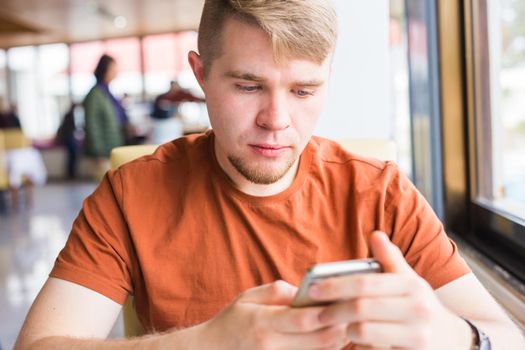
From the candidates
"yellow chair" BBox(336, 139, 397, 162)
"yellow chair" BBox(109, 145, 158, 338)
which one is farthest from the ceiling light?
"yellow chair" BBox(336, 139, 397, 162)

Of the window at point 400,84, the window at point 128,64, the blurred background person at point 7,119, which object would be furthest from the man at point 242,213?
the window at point 128,64

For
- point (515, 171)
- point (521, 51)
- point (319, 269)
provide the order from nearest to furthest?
point (319, 269), point (521, 51), point (515, 171)

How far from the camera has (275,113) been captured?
0.99 meters

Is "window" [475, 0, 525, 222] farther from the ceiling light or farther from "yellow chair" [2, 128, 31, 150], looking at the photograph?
the ceiling light

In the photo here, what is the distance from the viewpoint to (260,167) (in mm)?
1040

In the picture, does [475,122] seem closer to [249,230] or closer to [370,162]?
[370,162]

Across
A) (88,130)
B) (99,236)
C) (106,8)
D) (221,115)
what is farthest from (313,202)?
(106,8)

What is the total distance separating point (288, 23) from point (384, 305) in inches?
21.3

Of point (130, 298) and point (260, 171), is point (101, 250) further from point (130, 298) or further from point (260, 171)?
point (260, 171)

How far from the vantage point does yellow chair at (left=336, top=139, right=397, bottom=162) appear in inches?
54.4

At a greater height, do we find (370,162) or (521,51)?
(521,51)

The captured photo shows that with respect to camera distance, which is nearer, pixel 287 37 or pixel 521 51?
pixel 287 37

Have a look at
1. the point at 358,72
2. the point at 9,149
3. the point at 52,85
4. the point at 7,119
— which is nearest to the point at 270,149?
the point at 358,72

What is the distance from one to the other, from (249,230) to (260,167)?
14 centimetres
